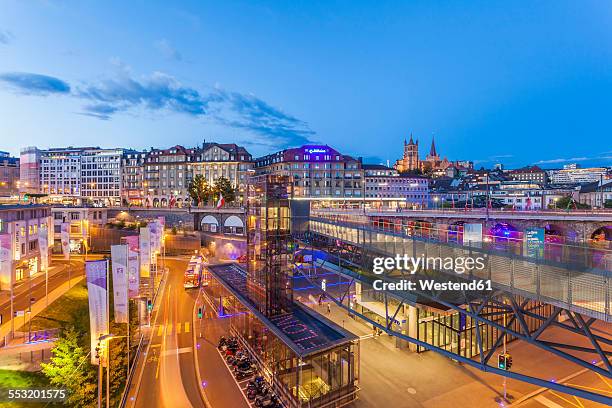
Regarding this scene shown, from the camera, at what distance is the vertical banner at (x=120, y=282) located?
78.6 ft

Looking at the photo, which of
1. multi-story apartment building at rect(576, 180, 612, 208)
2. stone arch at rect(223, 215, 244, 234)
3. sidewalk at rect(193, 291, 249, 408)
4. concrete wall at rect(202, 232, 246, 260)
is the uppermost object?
multi-story apartment building at rect(576, 180, 612, 208)

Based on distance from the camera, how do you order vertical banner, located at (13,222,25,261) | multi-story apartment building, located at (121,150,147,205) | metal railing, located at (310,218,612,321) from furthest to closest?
1. multi-story apartment building, located at (121,150,147,205)
2. vertical banner, located at (13,222,25,261)
3. metal railing, located at (310,218,612,321)

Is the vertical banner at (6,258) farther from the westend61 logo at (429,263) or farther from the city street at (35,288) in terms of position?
the westend61 logo at (429,263)

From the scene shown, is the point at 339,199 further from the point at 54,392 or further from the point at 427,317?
the point at 54,392

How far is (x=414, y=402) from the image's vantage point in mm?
19703

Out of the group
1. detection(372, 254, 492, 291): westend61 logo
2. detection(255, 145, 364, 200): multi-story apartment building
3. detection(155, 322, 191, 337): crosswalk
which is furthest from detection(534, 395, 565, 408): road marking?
detection(255, 145, 364, 200): multi-story apartment building

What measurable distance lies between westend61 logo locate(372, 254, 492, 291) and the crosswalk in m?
19.0

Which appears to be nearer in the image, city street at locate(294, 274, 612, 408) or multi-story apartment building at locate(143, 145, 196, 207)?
city street at locate(294, 274, 612, 408)

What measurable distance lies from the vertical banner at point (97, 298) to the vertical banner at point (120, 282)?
3.98 m

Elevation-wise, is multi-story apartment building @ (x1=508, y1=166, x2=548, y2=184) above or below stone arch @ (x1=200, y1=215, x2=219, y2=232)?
above

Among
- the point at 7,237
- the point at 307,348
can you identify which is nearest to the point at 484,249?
the point at 307,348

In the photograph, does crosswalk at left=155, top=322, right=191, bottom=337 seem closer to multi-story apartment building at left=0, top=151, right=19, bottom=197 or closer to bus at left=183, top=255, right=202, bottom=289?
bus at left=183, top=255, right=202, bottom=289

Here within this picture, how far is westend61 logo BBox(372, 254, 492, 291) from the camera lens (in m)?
14.3

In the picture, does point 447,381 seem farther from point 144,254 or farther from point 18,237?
point 18,237
